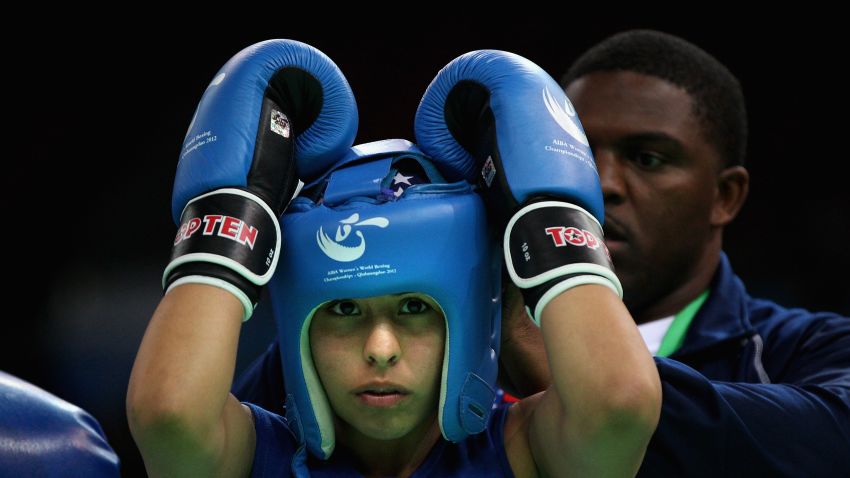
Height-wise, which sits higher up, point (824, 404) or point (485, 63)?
point (485, 63)

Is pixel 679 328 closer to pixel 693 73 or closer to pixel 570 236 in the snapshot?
pixel 693 73

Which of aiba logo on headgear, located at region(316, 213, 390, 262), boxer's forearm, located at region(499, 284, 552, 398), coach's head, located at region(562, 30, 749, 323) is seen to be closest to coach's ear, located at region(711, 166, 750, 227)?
coach's head, located at region(562, 30, 749, 323)

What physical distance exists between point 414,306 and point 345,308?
0.11 m

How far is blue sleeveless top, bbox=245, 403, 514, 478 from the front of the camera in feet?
5.26

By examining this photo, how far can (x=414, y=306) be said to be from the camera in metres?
1.57

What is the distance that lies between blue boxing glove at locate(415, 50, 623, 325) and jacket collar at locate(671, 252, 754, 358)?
2.92 ft

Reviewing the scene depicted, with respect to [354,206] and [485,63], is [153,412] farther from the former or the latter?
[485,63]

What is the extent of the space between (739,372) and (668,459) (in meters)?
0.64

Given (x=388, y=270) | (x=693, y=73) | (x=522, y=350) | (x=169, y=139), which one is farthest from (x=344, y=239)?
(x=169, y=139)

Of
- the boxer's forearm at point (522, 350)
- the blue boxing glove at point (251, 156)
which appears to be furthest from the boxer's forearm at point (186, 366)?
the boxer's forearm at point (522, 350)

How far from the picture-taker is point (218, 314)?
4.70 ft

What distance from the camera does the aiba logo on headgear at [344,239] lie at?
152 cm

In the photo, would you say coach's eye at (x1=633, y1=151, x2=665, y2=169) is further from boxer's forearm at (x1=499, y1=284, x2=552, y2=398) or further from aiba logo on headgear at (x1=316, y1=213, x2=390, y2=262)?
aiba logo on headgear at (x1=316, y1=213, x2=390, y2=262)

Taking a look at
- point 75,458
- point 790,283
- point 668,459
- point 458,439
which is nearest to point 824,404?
point 668,459
